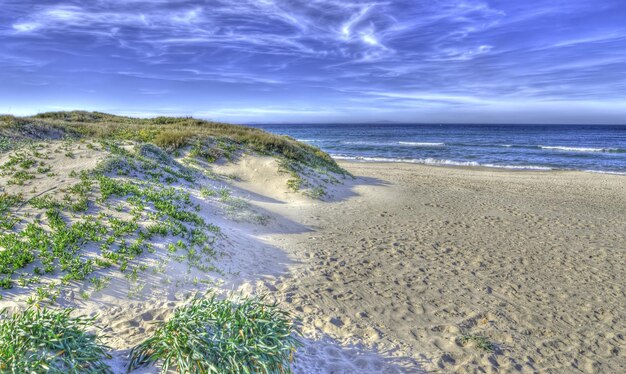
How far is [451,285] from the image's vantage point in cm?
906

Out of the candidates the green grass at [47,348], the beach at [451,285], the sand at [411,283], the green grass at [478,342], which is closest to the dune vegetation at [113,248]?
the green grass at [47,348]

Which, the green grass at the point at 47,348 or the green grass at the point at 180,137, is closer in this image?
the green grass at the point at 47,348

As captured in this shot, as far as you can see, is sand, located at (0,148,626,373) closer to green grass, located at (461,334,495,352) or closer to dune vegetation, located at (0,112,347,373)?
green grass, located at (461,334,495,352)

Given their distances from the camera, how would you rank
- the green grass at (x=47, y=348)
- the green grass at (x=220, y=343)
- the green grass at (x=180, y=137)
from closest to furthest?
the green grass at (x=47, y=348) < the green grass at (x=220, y=343) < the green grass at (x=180, y=137)

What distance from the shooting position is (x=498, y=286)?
917 cm

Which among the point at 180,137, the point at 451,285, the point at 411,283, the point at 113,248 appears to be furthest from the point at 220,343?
the point at 180,137

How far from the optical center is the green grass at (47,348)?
4172mm

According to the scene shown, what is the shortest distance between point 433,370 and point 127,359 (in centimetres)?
428

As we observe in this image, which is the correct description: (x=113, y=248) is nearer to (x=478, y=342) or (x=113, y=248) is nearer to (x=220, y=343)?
(x=220, y=343)

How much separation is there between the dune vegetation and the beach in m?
1.26

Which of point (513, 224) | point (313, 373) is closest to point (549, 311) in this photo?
point (313, 373)

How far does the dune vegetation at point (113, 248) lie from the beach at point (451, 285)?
4.15 feet

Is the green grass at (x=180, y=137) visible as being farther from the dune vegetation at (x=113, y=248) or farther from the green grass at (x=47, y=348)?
the green grass at (x=47, y=348)

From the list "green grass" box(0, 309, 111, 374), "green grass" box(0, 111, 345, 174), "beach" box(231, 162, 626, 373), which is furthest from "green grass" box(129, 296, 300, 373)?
"green grass" box(0, 111, 345, 174)
